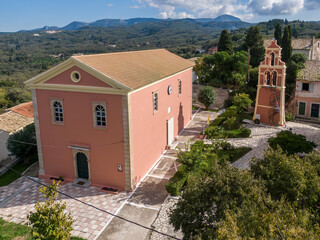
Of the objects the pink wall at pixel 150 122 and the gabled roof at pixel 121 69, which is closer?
the gabled roof at pixel 121 69

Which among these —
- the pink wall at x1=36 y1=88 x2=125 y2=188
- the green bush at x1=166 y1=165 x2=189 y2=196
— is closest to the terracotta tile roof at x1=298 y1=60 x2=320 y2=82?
the green bush at x1=166 y1=165 x2=189 y2=196

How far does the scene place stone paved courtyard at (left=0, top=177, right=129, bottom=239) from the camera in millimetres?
14414

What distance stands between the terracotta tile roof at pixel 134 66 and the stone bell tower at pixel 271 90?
305 inches

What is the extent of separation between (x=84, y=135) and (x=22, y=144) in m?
8.17

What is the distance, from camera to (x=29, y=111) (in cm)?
3062

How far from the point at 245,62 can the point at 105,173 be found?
31.0 metres

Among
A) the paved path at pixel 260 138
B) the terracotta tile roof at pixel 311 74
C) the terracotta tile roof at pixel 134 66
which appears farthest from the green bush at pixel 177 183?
the terracotta tile roof at pixel 311 74

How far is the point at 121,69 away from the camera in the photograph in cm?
1902

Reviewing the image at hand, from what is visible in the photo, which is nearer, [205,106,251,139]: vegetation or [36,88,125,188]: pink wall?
A: [36,88,125,188]: pink wall

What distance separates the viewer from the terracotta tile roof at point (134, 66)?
56.6 ft

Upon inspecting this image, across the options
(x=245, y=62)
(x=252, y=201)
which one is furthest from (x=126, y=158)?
(x=245, y=62)

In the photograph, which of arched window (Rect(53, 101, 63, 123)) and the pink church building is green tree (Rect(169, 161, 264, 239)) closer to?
the pink church building

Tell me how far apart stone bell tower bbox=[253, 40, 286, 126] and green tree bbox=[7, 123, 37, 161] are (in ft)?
69.4

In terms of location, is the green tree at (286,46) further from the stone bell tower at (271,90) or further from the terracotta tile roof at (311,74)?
the stone bell tower at (271,90)
